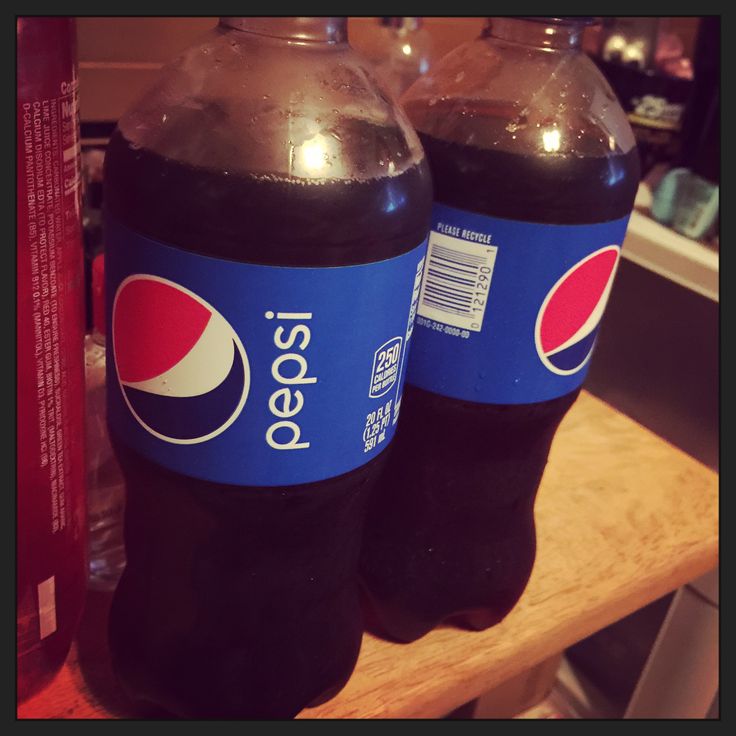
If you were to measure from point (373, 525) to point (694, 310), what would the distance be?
24.3 inches

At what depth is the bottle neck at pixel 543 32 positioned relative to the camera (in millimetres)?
520

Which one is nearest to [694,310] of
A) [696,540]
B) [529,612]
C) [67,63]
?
[696,540]

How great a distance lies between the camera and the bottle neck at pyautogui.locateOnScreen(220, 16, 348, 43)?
1.37 ft

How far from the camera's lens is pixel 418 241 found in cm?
43

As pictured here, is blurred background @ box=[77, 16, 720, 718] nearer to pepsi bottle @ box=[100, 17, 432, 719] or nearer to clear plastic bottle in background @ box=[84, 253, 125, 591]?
clear plastic bottle in background @ box=[84, 253, 125, 591]

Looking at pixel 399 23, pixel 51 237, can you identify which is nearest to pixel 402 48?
pixel 399 23

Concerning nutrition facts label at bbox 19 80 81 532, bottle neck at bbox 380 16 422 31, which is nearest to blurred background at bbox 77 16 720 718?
bottle neck at bbox 380 16 422 31

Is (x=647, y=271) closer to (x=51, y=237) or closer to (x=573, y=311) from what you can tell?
(x=573, y=311)

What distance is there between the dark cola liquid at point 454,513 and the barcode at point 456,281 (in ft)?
0.20

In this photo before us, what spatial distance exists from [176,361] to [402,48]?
686 mm

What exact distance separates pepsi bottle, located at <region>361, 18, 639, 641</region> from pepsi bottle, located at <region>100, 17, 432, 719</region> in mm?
59

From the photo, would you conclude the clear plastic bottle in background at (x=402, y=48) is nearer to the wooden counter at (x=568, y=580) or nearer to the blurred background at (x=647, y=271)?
the blurred background at (x=647, y=271)

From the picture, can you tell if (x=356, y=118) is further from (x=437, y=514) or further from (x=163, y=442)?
(x=437, y=514)

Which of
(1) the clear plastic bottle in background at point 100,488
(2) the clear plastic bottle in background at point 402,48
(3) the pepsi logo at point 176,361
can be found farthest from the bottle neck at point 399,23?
(3) the pepsi logo at point 176,361
